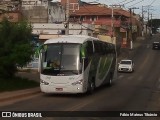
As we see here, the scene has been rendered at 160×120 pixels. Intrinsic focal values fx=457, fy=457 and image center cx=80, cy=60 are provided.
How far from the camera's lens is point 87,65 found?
80.1 ft

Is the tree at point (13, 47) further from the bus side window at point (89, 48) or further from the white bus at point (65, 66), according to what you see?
the bus side window at point (89, 48)

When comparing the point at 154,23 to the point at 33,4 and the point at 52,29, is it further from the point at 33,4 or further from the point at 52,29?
the point at 52,29

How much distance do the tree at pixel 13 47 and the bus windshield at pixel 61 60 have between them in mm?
2869

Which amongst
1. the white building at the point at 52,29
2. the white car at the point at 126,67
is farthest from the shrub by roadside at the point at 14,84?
the white building at the point at 52,29

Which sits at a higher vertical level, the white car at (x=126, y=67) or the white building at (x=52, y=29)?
the white building at (x=52, y=29)

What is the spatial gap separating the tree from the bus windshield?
2.87m

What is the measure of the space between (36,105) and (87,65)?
5.87 metres

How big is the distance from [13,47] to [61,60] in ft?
14.1

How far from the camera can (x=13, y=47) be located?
26578 millimetres

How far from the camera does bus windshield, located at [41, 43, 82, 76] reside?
23.4 metres

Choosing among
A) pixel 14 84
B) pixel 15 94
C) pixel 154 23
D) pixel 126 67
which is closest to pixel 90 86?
pixel 15 94

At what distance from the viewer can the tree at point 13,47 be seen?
26.3m

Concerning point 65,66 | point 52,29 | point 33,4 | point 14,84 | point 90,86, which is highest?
point 33,4

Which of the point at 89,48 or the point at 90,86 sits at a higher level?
the point at 89,48
